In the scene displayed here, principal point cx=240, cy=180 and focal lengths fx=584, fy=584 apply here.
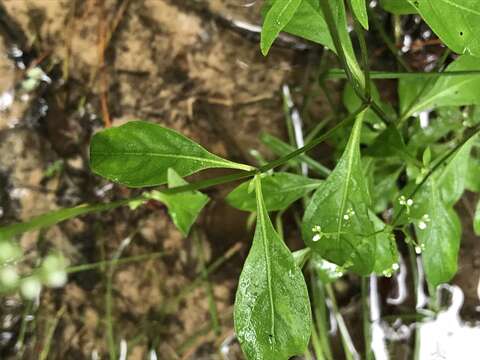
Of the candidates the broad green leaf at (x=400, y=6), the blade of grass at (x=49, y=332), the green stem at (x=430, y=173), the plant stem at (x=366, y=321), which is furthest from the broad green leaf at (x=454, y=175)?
the blade of grass at (x=49, y=332)

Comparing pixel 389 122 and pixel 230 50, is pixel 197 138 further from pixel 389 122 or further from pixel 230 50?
pixel 389 122

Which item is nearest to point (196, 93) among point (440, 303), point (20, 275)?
point (20, 275)

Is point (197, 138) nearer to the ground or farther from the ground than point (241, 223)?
farther from the ground

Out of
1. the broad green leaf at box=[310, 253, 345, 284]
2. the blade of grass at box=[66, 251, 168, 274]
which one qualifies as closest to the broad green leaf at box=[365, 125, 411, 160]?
the broad green leaf at box=[310, 253, 345, 284]

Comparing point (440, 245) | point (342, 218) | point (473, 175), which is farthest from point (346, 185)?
point (473, 175)

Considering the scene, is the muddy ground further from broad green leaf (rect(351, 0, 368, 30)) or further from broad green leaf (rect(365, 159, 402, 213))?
broad green leaf (rect(351, 0, 368, 30))

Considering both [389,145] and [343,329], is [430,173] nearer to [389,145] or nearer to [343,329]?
[389,145]
